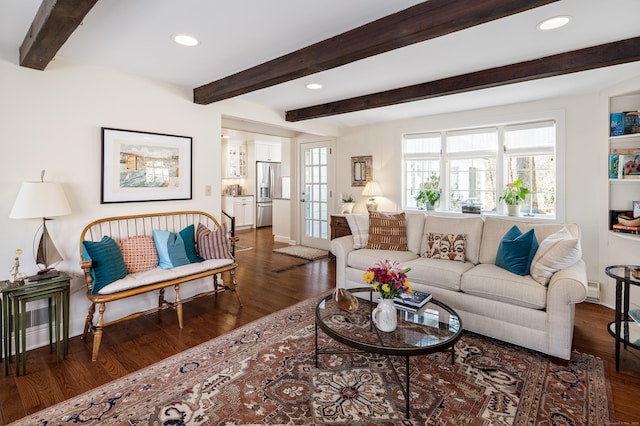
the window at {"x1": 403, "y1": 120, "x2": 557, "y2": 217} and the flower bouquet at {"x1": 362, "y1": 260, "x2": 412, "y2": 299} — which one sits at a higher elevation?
the window at {"x1": 403, "y1": 120, "x2": 557, "y2": 217}

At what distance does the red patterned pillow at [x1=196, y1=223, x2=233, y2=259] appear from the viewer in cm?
333

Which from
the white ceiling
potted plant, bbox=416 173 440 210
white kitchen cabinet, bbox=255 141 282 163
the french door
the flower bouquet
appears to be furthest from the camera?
white kitchen cabinet, bbox=255 141 282 163

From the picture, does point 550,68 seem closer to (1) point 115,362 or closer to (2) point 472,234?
(2) point 472,234

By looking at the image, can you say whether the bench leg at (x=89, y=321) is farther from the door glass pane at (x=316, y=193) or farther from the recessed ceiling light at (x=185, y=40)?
the door glass pane at (x=316, y=193)

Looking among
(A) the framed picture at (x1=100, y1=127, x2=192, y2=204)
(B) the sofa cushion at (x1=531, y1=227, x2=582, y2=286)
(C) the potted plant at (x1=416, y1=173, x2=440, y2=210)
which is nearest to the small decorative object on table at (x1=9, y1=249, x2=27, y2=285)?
(A) the framed picture at (x1=100, y1=127, x2=192, y2=204)

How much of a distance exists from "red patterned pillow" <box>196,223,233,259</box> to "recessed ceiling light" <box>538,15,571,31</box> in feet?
10.3

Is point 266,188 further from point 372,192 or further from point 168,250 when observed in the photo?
point 168,250

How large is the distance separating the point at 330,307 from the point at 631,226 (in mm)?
3078

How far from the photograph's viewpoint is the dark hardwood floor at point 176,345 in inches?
77.5

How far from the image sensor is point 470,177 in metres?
4.62

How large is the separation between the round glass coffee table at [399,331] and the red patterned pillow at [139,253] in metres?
1.68

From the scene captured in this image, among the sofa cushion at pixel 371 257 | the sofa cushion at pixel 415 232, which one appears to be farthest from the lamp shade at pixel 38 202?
the sofa cushion at pixel 415 232

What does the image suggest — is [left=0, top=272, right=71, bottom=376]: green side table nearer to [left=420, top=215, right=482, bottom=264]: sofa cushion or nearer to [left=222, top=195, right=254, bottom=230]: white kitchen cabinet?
[left=420, top=215, right=482, bottom=264]: sofa cushion

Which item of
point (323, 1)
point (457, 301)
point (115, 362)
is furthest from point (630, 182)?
point (115, 362)
